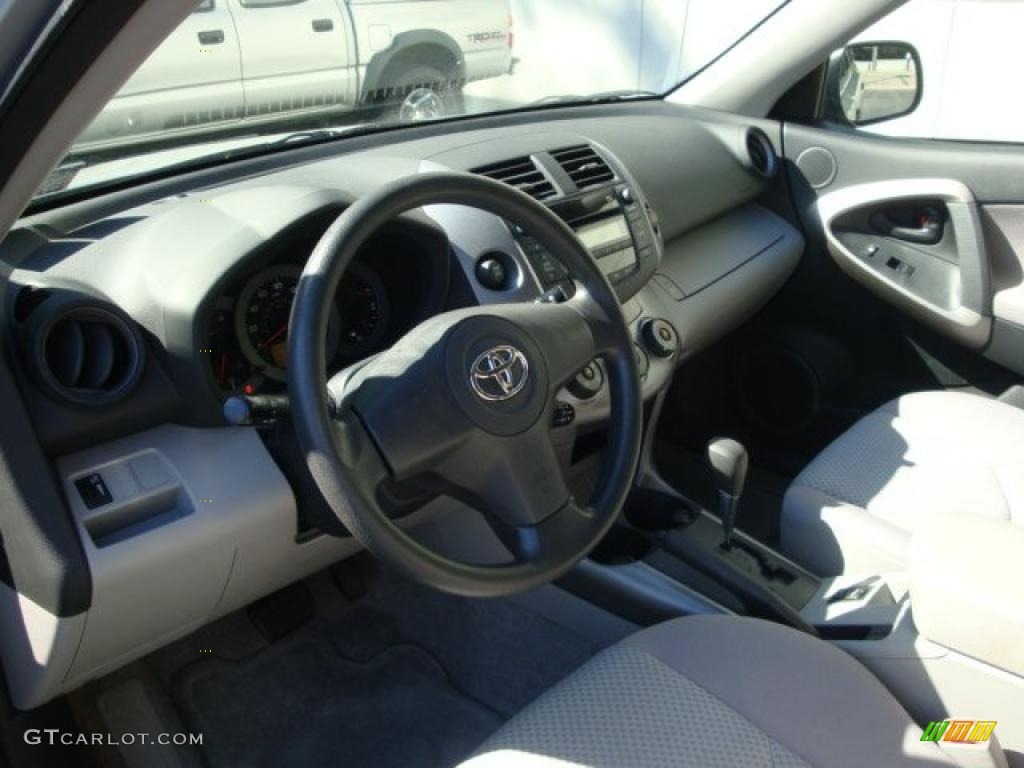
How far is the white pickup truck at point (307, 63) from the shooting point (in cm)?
168

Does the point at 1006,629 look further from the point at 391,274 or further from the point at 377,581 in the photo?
the point at 377,581

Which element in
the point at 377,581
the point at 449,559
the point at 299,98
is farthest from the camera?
the point at 377,581

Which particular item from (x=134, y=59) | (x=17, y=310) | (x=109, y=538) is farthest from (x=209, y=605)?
(x=134, y=59)

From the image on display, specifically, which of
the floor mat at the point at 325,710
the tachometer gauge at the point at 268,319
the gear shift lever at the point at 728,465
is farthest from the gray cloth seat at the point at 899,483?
the tachometer gauge at the point at 268,319

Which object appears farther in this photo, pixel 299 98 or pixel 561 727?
pixel 299 98

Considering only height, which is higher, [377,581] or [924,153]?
[924,153]

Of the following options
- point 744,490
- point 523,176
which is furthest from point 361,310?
point 744,490

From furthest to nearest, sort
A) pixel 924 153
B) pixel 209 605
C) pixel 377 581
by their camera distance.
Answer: pixel 924 153, pixel 377 581, pixel 209 605

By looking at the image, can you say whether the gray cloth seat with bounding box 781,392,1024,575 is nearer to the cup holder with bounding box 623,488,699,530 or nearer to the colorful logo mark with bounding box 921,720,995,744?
the cup holder with bounding box 623,488,699,530

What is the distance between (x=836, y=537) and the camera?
6.34ft

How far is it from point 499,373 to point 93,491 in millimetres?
611

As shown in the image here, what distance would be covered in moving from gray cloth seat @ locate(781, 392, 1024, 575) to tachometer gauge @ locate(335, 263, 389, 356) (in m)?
0.94

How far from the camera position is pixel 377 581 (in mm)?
2303

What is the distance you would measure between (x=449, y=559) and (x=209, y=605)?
2.08 ft
